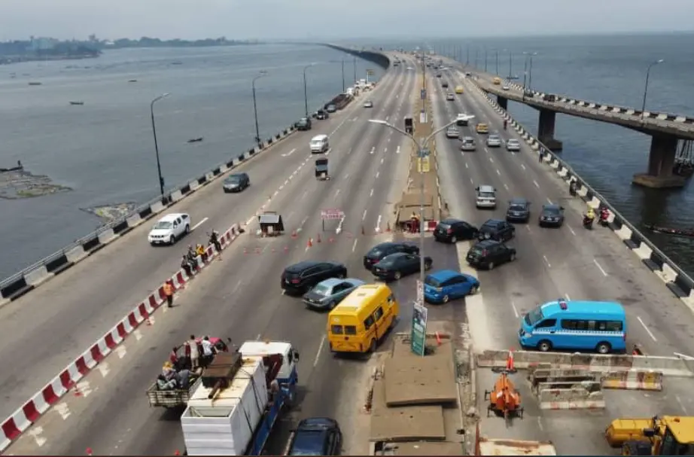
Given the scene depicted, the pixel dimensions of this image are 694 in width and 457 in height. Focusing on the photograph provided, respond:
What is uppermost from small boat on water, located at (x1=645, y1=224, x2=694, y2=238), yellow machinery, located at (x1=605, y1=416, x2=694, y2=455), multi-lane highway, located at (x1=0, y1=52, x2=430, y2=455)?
yellow machinery, located at (x1=605, y1=416, x2=694, y2=455)

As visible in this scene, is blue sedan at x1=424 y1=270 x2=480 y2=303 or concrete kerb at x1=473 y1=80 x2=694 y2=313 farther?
concrete kerb at x1=473 y1=80 x2=694 y2=313

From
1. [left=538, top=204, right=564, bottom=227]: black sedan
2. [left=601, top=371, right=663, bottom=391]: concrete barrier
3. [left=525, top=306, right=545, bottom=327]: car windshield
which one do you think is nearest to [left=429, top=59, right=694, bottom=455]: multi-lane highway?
[left=601, top=371, right=663, bottom=391]: concrete barrier

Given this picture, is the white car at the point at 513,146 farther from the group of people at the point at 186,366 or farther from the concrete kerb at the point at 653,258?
the group of people at the point at 186,366

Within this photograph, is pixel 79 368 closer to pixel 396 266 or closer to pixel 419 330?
pixel 419 330

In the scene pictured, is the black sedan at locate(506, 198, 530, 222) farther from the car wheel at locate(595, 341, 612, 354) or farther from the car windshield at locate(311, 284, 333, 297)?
the car windshield at locate(311, 284, 333, 297)

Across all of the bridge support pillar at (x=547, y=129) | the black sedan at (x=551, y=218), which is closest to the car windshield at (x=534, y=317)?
the black sedan at (x=551, y=218)
